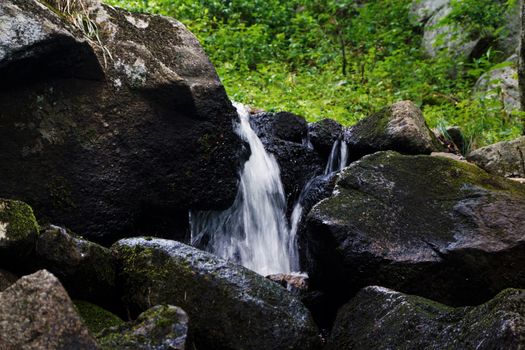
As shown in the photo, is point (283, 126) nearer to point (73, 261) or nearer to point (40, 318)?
point (73, 261)

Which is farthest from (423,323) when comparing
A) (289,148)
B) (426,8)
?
(426,8)

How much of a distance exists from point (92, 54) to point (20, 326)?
316 cm

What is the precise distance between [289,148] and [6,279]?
4.28m

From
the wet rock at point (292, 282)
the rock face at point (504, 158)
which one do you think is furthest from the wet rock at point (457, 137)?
the wet rock at point (292, 282)

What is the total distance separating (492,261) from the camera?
4531mm

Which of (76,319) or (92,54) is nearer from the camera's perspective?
(76,319)

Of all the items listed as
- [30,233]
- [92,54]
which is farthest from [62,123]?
[30,233]

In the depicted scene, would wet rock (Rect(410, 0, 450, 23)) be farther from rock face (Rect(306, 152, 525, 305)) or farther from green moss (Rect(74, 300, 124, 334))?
green moss (Rect(74, 300, 124, 334))

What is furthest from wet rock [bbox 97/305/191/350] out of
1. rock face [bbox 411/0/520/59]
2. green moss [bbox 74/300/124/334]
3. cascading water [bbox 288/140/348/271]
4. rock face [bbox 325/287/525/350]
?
rock face [bbox 411/0/520/59]

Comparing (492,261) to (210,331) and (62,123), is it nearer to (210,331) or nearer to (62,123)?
(210,331)

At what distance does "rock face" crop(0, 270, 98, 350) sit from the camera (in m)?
2.48

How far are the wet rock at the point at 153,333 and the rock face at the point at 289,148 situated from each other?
3.94 m

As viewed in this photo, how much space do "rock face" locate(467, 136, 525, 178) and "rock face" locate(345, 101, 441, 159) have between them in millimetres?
521

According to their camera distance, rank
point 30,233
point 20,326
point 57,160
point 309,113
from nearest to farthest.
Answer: point 20,326 → point 30,233 → point 57,160 → point 309,113
